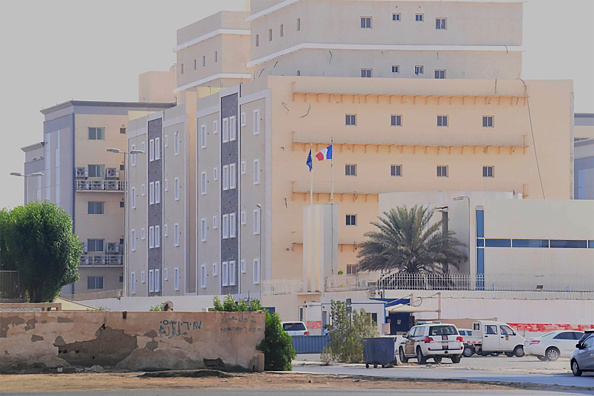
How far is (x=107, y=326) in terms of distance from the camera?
41812 mm

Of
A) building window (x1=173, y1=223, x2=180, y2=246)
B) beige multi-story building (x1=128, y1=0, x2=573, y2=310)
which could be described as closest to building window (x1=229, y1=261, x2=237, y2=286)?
beige multi-story building (x1=128, y1=0, x2=573, y2=310)

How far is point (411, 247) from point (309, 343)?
47.9 feet

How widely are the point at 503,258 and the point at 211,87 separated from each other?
41.4 meters

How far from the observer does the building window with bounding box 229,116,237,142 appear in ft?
325

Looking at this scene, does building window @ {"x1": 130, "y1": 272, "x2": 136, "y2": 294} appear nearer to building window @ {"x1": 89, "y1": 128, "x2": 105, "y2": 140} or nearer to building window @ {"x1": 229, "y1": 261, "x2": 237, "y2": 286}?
building window @ {"x1": 89, "y1": 128, "x2": 105, "y2": 140}

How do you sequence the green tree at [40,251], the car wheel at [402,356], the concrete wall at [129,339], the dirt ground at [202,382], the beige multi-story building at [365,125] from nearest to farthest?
the dirt ground at [202,382] → the concrete wall at [129,339] → the car wheel at [402,356] → the green tree at [40,251] → the beige multi-story building at [365,125]

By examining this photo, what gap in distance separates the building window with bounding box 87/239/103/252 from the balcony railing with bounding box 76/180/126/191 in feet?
16.6

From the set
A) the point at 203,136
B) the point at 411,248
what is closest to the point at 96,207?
the point at 203,136

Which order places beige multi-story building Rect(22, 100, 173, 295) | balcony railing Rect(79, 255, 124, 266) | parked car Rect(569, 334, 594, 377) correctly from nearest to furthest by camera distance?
parked car Rect(569, 334, 594, 377)
balcony railing Rect(79, 255, 124, 266)
beige multi-story building Rect(22, 100, 173, 295)

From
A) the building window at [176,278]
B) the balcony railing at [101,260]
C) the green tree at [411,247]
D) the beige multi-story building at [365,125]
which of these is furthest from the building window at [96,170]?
the green tree at [411,247]

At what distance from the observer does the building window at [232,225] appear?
322 ft

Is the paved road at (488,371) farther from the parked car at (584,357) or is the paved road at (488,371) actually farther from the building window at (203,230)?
the building window at (203,230)

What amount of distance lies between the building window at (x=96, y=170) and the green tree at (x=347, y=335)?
250ft

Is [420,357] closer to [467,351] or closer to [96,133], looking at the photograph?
[467,351]
